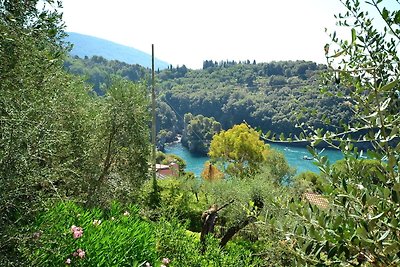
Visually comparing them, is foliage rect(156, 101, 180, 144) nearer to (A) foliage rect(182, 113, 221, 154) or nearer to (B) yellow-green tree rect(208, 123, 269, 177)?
(A) foliage rect(182, 113, 221, 154)

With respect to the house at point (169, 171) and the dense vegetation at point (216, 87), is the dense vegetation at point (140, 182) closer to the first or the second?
the house at point (169, 171)

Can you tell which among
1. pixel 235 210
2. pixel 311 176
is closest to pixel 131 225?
pixel 235 210

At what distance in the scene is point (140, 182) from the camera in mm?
11305

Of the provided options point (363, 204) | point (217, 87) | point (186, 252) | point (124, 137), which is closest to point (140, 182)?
point (124, 137)

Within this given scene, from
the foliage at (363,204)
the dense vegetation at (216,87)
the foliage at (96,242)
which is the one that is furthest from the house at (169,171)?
the dense vegetation at (216,87)

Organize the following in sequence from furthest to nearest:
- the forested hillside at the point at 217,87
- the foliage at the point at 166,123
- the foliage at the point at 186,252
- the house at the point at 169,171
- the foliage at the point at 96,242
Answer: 1. the foliage at the point at 166,123
2. the forested hillside at the point at 217,87
3. the house at the point at 169,171
4. the foliage at the point at 186,252
5. the foliage at the point at 96,242

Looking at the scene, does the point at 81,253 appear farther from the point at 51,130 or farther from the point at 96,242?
the point at 51,130

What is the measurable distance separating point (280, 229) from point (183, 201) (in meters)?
A: 13.9

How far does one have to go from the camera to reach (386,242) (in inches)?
50.0

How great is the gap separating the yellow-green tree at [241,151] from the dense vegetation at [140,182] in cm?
660

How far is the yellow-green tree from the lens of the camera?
962 inches

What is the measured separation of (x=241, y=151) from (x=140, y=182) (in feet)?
46.1

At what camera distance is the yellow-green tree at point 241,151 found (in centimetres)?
2444

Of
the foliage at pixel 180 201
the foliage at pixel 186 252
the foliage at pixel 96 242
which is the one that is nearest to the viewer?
the foliage at pixel 96 242
